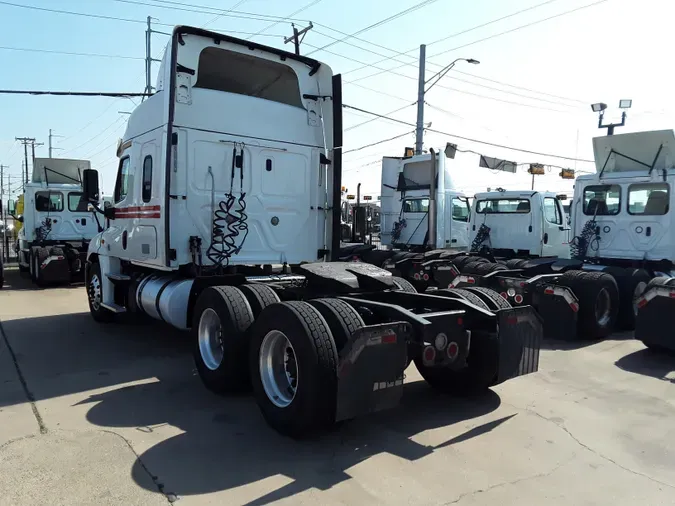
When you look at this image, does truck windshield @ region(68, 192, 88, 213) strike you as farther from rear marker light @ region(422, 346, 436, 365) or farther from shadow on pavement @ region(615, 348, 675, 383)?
shadow on pavement @ region(615, 348, 675, 383)

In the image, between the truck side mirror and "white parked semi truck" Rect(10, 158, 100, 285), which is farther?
"white parked semi truck" Rect(10, 158, 100, 285)

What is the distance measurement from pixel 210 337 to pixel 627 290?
22.2 ft

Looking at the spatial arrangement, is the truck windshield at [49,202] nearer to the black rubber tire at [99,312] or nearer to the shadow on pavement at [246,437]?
the black rubber tire at [99,312]

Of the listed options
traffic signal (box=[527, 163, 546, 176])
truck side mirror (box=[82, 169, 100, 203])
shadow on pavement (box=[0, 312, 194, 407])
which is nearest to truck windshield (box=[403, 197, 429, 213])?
shadow on pavement (box=[0, 312, 194, 407])

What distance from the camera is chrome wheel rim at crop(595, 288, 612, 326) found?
26.7 ft

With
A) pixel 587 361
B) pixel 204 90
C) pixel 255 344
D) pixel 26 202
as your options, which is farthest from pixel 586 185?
pixel 26 202

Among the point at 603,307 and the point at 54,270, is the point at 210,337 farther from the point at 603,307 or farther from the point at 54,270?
the point at 54,270

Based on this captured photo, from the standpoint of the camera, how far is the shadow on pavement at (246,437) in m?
3.58

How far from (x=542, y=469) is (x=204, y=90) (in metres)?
5.53

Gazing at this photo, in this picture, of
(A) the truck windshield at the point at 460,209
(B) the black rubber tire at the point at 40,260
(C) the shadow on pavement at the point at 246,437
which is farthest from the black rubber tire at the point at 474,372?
(B) the black rubber tire at the point at 40,260

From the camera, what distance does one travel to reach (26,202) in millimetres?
15273

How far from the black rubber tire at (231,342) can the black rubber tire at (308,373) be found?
0.89 metres

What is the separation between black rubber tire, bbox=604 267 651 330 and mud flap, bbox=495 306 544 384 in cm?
454

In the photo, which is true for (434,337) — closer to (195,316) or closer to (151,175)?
(195,316)
